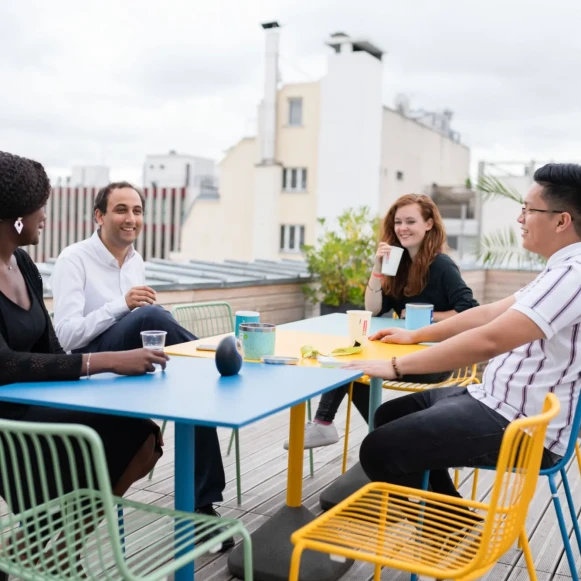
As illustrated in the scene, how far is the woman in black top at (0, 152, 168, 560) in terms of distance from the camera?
1.86m

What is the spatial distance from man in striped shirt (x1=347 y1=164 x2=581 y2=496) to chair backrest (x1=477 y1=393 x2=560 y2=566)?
0.30 meters

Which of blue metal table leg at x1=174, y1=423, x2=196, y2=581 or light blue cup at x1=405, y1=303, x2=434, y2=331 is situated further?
light blue cup at x1=405, y1=303, x2=434, y2=331

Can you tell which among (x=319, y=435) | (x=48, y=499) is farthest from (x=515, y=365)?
(x=319, y=435)

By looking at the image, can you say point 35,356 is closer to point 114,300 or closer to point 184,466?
point 184,466

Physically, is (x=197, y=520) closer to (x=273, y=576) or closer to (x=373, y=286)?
(x=273, y=576)

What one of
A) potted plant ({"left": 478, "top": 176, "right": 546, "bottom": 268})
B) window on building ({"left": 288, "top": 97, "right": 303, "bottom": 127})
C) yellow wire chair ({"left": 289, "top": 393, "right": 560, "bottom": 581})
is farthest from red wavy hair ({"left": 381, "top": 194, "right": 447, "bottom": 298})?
window on building ({"left": 288, "top": 97, "right": 303, "bottom": 127})

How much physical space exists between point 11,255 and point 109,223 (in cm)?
101

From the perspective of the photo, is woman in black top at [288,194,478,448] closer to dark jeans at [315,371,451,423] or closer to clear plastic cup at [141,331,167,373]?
dark jeans at [315,371,451,423]

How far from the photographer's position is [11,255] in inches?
82.8

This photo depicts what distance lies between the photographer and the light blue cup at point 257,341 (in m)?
2.28

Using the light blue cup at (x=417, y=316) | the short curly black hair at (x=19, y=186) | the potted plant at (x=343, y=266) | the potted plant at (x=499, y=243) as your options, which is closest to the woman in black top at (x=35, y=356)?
the short curly black hair at (x=19, y=186)

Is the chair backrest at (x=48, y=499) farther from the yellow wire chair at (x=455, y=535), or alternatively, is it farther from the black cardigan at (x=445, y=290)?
the black cardigan at (x=445, y=290)

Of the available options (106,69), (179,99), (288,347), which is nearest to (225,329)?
(288,347)

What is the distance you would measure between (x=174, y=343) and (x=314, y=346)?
0.58m
